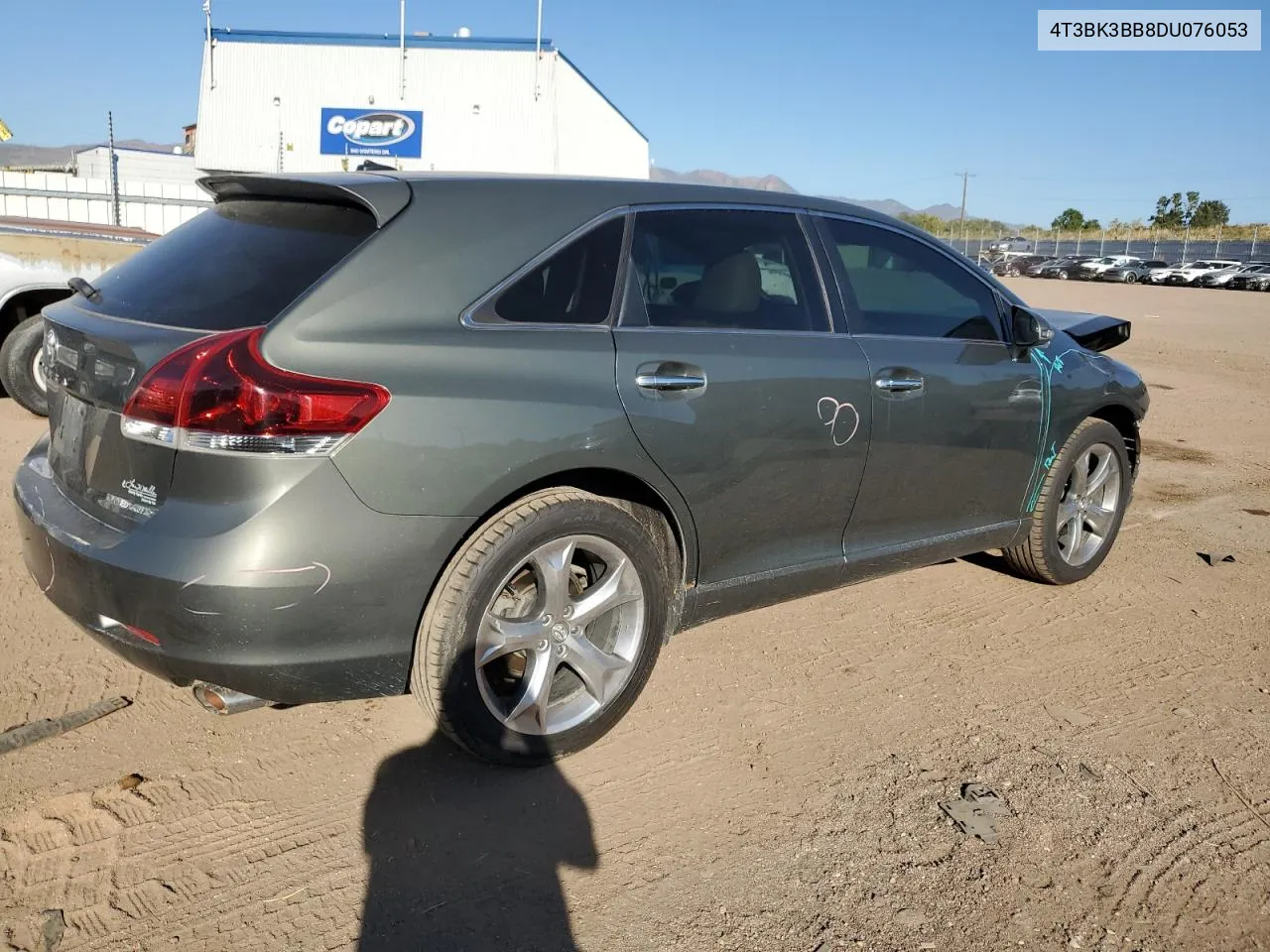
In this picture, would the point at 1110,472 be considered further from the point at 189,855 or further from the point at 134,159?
the point at 134,159

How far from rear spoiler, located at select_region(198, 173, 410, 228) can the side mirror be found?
262 cm

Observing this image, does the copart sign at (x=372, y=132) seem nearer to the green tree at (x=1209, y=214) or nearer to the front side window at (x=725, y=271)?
the front side window at (x=725, y=271)

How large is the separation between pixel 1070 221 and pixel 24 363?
106m

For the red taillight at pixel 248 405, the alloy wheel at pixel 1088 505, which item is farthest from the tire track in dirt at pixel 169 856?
the alloy wheel at pixel 1088 505

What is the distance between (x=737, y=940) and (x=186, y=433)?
5.88 ft

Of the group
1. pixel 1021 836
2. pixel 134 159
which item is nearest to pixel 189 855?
pixel 1021 836

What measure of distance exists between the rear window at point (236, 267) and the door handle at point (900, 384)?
187 cm

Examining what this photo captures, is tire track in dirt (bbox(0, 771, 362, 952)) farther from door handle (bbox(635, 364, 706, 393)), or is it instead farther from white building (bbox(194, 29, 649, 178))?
white building (bbox(194, 29, 649, 178))

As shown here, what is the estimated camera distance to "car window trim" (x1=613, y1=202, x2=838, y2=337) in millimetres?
3277

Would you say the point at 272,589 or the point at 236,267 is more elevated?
the point at 236,267

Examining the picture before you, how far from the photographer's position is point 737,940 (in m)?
2.51

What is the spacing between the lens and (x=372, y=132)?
38.5 metres

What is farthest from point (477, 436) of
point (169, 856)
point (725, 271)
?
point (169, 856)

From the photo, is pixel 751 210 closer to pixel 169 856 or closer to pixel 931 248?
pixel 931 248
